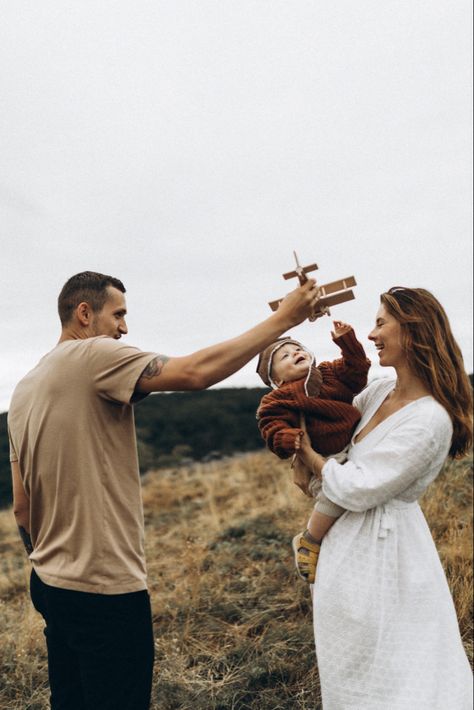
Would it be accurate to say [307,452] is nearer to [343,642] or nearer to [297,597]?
[343,642]

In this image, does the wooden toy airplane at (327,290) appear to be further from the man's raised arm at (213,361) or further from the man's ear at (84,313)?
the man's ear at (84,313)

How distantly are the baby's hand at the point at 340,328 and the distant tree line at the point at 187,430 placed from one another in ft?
42.6

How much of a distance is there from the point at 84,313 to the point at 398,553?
1698 millimetres

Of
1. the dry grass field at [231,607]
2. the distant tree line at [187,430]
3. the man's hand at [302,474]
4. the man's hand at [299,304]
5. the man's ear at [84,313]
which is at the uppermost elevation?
the man's ear at [84,313]

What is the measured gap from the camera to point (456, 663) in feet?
8.35

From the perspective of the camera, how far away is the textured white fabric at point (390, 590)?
2.52 metres

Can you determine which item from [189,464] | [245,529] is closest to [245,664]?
[245,529]

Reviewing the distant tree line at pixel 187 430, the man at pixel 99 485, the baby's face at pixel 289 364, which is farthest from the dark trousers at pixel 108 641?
the distant tree line at pixel 187 430

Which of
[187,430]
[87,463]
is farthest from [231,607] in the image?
[187,430]

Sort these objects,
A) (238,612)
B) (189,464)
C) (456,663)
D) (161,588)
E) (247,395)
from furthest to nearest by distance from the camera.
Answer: (247,395) < (189,464) < (161,588) < (238,612) < (456,663)

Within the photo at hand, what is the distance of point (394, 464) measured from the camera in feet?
8.32

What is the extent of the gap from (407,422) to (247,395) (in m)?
24.9

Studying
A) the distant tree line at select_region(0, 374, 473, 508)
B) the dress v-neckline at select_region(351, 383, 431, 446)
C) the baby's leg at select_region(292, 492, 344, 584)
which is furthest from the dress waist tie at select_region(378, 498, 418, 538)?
the distant tree line at select_region(0, 374, 473, 508)

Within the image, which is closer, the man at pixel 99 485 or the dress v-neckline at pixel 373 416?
the man at pixel 99 485
